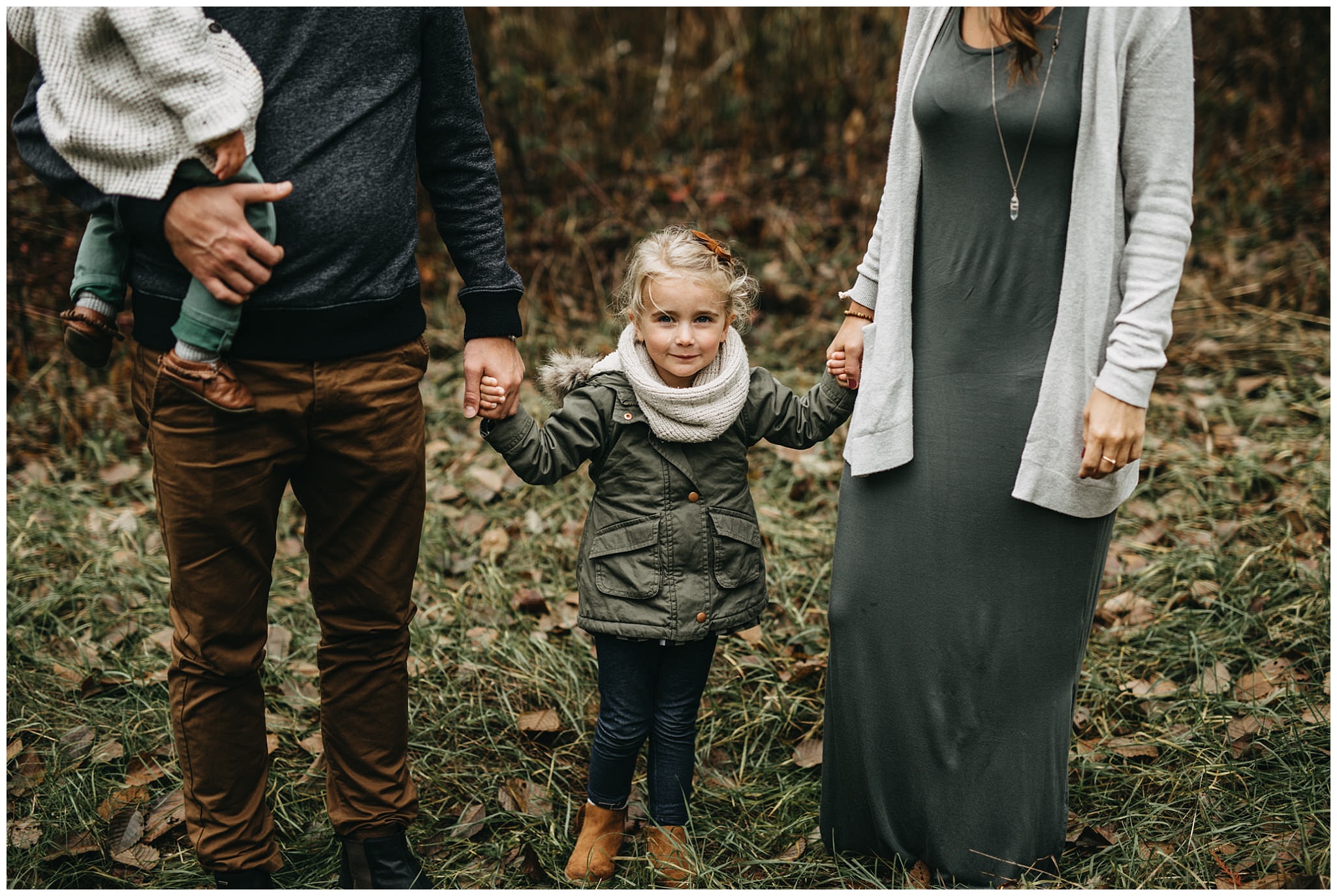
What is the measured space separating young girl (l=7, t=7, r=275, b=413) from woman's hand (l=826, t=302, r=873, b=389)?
1.19m

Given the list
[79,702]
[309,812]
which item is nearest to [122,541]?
[79,702]

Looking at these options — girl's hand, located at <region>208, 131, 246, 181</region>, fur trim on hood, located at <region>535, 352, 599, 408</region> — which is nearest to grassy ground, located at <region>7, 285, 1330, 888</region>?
fur trim on hood, located at <region>535, 352, 599, 408</region>

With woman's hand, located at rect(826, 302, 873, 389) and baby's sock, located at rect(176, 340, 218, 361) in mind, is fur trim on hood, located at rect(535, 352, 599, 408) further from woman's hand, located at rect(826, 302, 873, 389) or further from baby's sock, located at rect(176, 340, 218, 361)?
baby's sock, located at rect(176, 340, 218, 361)

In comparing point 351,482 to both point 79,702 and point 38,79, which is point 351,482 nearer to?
point 38,79

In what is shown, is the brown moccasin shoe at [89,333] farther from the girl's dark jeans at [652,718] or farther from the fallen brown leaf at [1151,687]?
the fallen brown leaf at [1151,687]

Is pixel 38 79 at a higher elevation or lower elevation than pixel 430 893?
higher

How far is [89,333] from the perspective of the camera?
210cm

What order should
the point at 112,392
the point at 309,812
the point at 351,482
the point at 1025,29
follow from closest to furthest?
the point at 1025,29 < the point at 351,482 < the point at 309,812 < the point at 112,392

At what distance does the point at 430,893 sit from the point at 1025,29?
2144 mm

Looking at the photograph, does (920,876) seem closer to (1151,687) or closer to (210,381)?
(1151,687)

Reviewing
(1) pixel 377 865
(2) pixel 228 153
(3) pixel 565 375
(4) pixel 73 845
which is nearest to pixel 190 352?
(2) pixel 228 153

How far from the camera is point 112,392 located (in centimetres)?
Result: 536

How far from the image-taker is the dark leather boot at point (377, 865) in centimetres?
249

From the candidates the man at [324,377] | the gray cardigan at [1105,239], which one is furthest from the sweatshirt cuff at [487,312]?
the gray cardigan at [1105,239]
